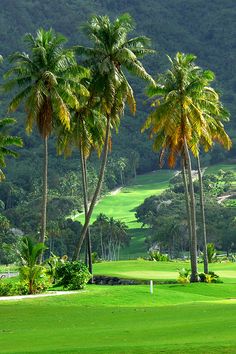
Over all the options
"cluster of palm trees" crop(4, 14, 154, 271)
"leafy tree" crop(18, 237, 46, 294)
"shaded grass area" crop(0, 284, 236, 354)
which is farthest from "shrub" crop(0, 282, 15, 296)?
"cluster of palm trees" crop(4, 14, 154, 271)

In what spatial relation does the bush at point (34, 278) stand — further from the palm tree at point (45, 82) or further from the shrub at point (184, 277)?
the shrub at point (184, 277)

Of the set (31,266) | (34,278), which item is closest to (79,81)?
(31,266)

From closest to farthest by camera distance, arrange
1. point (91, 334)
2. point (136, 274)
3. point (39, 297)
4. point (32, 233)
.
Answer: point (91, 334) < point (39, 297) < point (136, 274) < point (32, 233)

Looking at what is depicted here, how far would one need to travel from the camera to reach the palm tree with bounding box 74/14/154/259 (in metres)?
56.0

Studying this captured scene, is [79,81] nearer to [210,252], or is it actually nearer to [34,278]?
[34,278]

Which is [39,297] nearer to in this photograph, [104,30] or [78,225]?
[104,30]

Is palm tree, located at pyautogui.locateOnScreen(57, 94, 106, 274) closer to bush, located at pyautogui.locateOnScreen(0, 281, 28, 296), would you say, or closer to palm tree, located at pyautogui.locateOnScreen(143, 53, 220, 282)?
palm tree, located at pyautogui.locateOnScreen(143, 53, 220, 282)

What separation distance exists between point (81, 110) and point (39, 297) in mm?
20423

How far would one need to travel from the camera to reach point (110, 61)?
56375mm

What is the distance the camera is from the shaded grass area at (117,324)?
21.5m

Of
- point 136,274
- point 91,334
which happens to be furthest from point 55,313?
point 136,274

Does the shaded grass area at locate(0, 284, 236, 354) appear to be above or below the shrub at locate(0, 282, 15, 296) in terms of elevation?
below

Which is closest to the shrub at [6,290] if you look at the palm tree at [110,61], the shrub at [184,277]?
the palm tree at [110,61]

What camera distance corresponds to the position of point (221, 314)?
31.2 m
